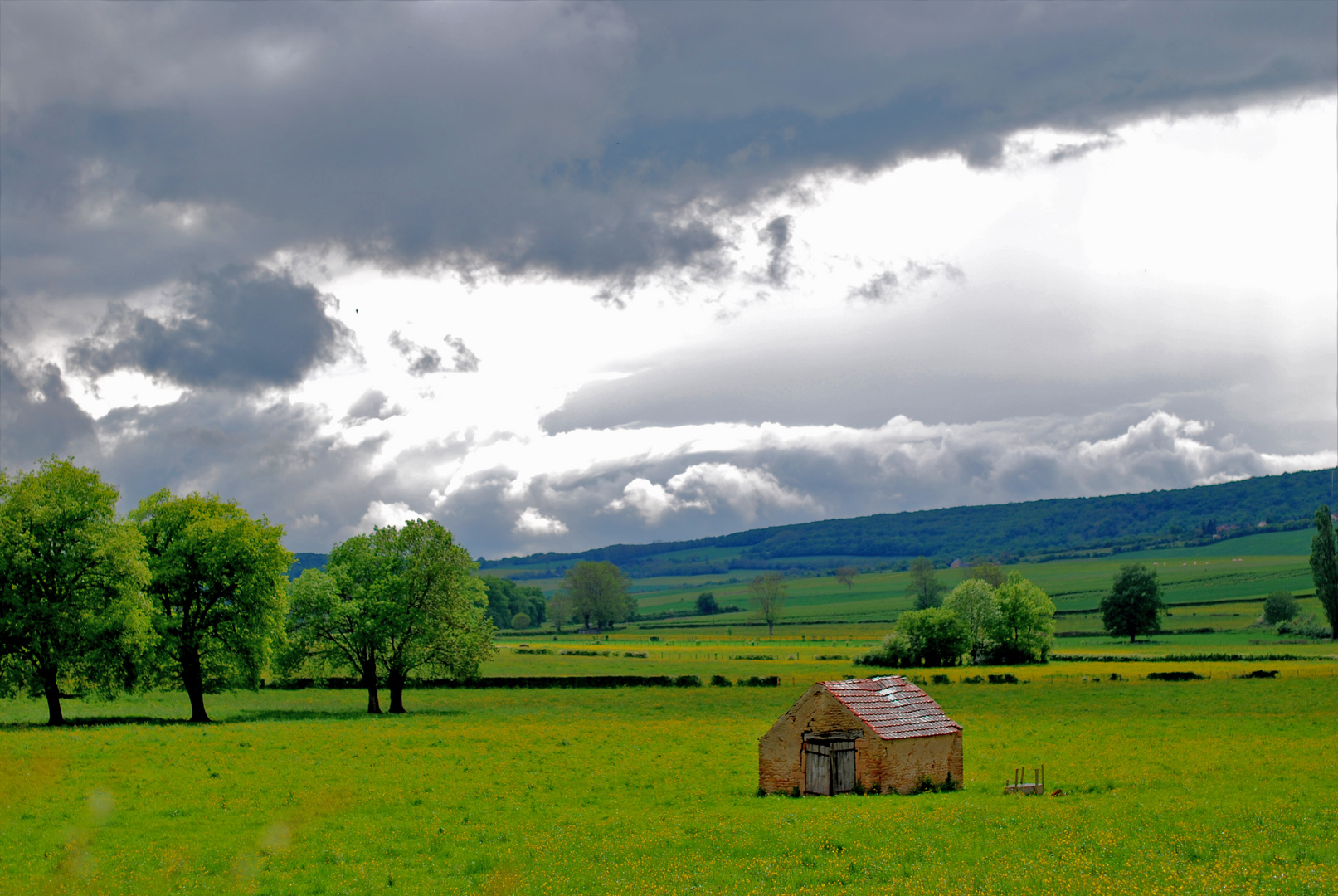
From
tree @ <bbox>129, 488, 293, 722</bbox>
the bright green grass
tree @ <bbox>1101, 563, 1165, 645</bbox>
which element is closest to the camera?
the bright green grass

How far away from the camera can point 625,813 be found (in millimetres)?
29312

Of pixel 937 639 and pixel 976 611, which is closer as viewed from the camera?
pixel 937 639

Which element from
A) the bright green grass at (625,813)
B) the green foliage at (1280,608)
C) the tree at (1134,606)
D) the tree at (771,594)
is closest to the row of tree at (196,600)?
the bright green grass at (625,813)

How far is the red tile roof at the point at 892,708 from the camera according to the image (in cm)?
3133

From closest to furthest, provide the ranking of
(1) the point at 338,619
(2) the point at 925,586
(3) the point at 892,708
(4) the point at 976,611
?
1. (3) the point at 892,708
2. (1) the point at 338,619
3. (4) the point at 976,611
4. (2) the point at 925,586

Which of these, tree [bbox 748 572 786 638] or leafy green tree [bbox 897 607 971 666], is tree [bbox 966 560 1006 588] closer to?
tree [bbox 748 572 786 638]

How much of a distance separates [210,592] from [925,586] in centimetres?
14408

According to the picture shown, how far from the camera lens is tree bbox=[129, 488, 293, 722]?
5550 cm

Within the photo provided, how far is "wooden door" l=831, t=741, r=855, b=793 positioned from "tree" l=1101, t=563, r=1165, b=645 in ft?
381

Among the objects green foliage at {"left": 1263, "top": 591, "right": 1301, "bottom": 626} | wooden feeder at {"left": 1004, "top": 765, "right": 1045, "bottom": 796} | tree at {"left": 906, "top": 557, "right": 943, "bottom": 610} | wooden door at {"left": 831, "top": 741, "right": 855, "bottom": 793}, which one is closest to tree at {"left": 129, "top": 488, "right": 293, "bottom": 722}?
wooden door at {"left": 831, "top": 741, "right": 855, "bottom": 793}

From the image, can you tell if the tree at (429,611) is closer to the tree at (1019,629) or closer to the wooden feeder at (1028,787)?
the wooden feeder at (1028,787)

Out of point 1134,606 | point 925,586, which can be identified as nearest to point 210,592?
point 1134,606

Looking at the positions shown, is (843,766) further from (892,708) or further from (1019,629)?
(1019,629)

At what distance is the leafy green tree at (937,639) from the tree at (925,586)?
71.5m
